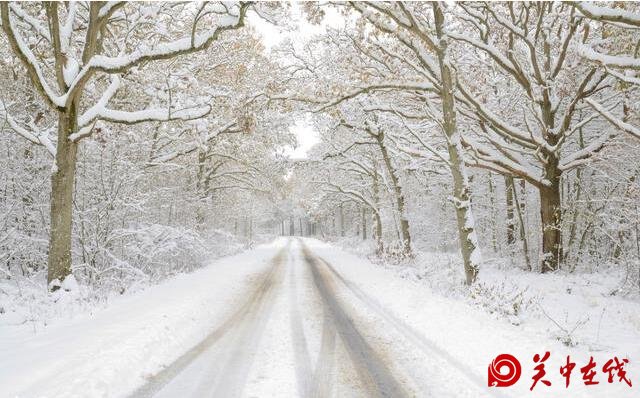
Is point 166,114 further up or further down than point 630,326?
further up

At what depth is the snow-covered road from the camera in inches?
186

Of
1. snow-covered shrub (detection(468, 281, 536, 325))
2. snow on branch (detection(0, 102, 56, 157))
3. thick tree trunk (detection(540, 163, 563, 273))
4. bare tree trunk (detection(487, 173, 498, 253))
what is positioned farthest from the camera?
bare tree trunk (detection(487, 173, 498, 253))

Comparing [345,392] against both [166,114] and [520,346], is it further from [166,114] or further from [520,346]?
[166,114]

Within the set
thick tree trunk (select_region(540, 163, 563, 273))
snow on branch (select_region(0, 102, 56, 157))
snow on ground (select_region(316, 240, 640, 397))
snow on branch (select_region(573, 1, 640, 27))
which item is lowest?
snow on ground (select_region(316, 240, 640, 397))

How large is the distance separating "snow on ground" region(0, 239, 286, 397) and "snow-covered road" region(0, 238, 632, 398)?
0.06 feet

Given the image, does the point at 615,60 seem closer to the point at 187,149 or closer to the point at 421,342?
the point at 421,342

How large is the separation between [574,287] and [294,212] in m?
97.0

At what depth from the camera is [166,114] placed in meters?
10.3

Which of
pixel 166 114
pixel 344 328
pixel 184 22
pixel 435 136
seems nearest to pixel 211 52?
pixel 184 22

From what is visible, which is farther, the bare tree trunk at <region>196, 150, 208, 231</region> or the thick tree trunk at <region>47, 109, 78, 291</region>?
the bare tree trunk at <region>196, 150, 208, 231</region>

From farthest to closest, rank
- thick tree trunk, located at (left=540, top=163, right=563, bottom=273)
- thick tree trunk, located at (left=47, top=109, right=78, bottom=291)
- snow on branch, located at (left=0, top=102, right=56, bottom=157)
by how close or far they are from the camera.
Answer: thick tree trunk, located at (left=540, top=163, right=563, bottom=273)
snow on branch, located at (left=0, top=102, right=56, bottom=157)
thick tree trunk, located at (left=47, top=109, right=78, bottom=291)

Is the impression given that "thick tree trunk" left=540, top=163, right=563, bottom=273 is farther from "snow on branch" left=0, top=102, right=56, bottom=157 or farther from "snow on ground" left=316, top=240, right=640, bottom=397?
"snow on branch" left=0, top=102, right=56, bottom=157

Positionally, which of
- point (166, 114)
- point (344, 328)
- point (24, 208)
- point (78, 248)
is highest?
point (166, 114)

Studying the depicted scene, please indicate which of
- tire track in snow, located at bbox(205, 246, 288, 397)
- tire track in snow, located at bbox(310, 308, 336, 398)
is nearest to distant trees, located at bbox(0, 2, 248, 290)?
tire track in snow, located at bbox(205, 246, 288, 397)
